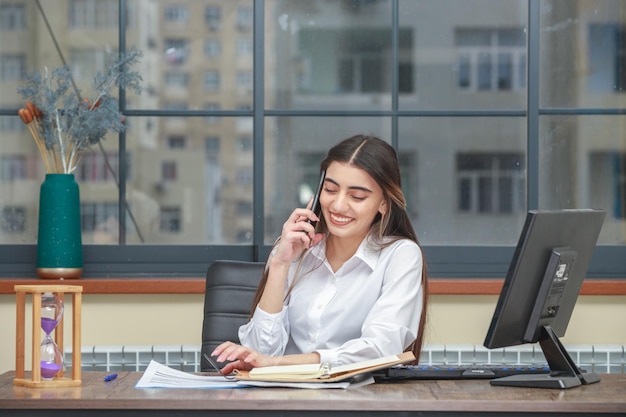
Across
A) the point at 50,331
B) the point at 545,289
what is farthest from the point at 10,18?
the point at 545,289

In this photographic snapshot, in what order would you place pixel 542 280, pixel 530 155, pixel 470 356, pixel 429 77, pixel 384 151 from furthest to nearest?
pixel 429 77
pixel 530 155
pixel 470 356
pixel 384 151
pixel 542 280

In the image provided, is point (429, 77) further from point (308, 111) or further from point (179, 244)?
point (179, 244)

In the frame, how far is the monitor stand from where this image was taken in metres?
2.14

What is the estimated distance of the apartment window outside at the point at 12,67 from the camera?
12.8ft

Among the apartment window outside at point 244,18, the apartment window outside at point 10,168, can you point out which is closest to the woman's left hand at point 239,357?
the apartment window outside at point 10,168

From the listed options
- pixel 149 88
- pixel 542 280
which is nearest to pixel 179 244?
pixel 149 88

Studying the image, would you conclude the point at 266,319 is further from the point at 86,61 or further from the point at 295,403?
the point at 86,61

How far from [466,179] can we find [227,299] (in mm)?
1533

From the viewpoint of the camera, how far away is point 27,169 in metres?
3.89

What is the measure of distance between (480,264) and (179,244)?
1130 mm

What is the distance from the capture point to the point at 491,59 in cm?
418

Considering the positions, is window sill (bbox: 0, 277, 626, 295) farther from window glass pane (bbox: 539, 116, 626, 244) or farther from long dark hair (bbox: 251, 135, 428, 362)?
long dark hair (bbox: 251, 135, 428, 362)

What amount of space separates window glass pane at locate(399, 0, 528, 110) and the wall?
86 cm

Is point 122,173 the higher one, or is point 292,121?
point 292,121
